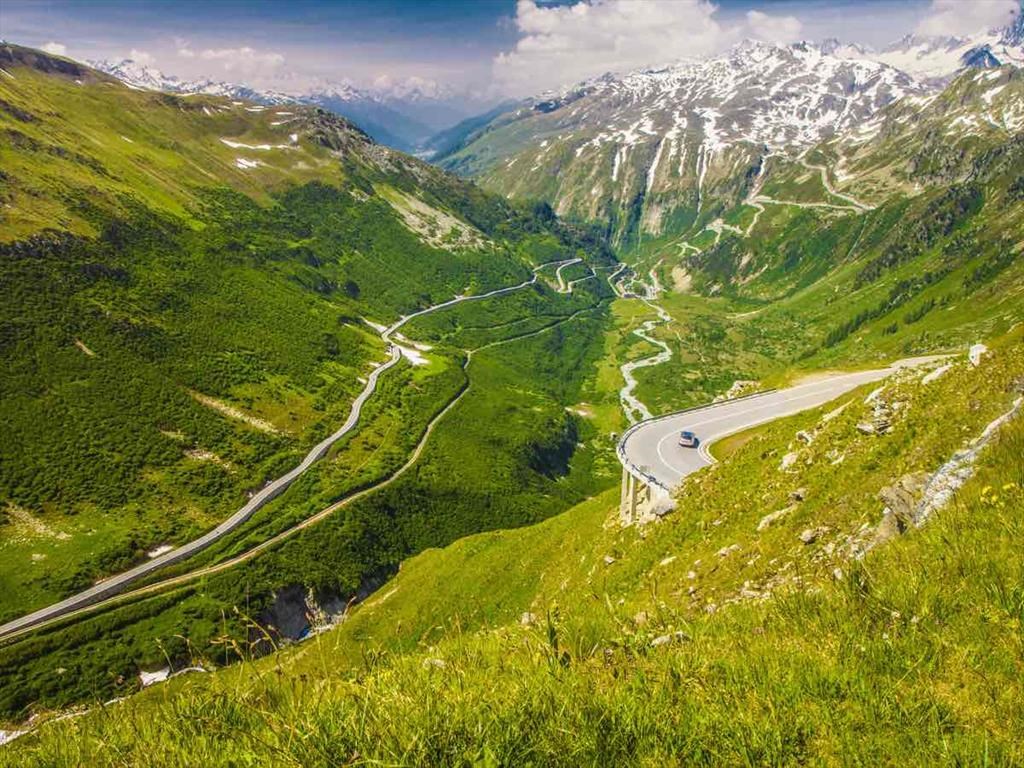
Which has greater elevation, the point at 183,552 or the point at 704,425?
the point at 704,425

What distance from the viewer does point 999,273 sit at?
17062 cm

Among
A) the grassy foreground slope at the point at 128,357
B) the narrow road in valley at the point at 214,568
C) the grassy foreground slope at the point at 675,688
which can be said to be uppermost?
the grassy foreground slope at the point at 675,688

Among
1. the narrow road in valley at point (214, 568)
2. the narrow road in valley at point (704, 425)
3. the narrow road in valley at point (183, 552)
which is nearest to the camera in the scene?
the narrow road in valley at point (704, 425)

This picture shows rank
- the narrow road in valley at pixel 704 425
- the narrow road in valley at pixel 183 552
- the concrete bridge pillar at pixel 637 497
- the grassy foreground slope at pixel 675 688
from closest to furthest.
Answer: the grassy foreground slope at pixel 675 688 → the concrete bridge pillar at pixel 637 497 → the narrow road in valley at pixel 704 425 → the narrow road in valley at pixel 183 552

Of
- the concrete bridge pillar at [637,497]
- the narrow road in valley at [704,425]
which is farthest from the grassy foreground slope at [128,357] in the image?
the narrow road in valley at [704,425]

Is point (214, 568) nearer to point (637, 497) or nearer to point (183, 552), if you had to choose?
point (183, 552)

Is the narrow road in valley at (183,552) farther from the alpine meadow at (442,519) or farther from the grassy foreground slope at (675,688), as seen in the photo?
the grassy foreground slope at (675,688)

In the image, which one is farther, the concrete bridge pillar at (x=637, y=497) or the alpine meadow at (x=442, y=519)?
the concrete bridge pillar at (x=637, y=497)

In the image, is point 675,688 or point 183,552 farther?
point 183,552

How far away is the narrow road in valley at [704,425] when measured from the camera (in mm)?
36594

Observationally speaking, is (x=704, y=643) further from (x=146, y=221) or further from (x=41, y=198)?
(x=146, y=221)

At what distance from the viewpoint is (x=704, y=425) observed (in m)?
43.3

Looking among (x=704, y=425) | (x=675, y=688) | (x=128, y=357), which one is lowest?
(x=128, y=357)

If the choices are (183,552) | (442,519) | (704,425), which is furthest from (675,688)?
A: (442,519)
